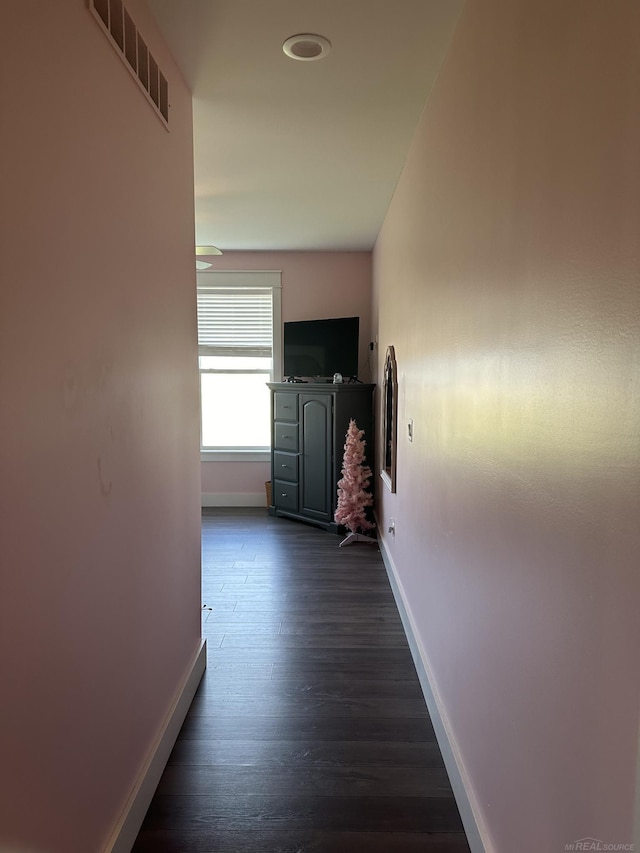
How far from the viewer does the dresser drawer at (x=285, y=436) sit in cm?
527

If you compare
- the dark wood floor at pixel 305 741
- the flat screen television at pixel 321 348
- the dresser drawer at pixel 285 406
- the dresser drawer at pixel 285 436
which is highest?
the flat screen television at pixel 321 348

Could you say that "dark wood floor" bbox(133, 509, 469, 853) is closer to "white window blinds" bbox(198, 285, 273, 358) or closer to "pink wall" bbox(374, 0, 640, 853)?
"pink wall" bbox(374, 0, 640, 853)

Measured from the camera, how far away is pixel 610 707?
0.83 metres

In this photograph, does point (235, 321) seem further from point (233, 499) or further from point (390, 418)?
point (390, 418)

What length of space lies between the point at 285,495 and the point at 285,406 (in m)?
0.86

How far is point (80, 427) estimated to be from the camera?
4.25 ft

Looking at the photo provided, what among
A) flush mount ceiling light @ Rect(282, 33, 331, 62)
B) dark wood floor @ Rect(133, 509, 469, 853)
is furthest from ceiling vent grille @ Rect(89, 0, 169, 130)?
dark wood floor @ Rect(133, 509, 469, 853)

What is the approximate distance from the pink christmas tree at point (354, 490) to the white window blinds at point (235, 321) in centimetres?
163

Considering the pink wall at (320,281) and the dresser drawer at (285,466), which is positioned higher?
the pink wall at (320,281)

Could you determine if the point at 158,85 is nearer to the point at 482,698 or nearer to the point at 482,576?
the point at 482,576

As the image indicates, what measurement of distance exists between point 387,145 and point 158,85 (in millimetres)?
1399

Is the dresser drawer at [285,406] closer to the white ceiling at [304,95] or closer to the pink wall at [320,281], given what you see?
the pink wall at [320,281]

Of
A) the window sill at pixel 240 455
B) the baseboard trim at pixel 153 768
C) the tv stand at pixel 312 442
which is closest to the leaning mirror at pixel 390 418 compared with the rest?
the tv stand at pixel 312 442

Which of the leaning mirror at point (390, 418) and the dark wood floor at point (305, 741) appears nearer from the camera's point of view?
the dark wood floor at point (305, 741)
